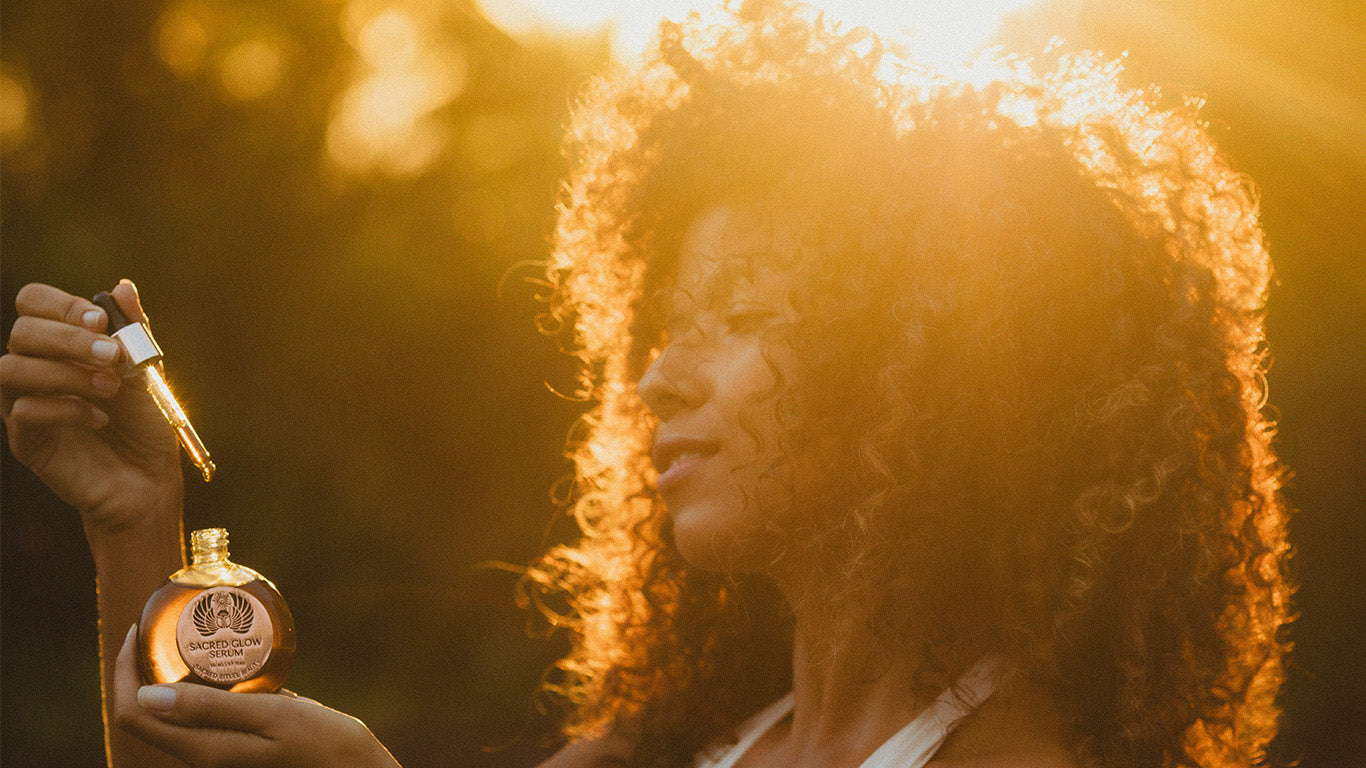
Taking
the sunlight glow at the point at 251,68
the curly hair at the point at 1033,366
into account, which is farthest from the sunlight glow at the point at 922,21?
the sunlight glow at the point at 251,68

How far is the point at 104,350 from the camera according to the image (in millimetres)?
1557

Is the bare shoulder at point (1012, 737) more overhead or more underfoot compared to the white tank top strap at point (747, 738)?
more underfoot

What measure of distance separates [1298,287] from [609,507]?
2.80 m

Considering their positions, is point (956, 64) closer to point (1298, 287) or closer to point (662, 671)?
point (662, 671)

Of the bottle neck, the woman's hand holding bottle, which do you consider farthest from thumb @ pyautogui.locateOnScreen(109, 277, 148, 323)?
the woman's hand holding bottle

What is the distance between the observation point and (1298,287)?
12.4 ft

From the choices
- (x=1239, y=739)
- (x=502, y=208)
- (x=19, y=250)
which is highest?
(x=19, y=250)

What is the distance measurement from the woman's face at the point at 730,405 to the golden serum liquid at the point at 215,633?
22.9 inches

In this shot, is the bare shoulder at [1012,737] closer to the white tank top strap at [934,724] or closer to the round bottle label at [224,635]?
the white tank top strap at [934,724]

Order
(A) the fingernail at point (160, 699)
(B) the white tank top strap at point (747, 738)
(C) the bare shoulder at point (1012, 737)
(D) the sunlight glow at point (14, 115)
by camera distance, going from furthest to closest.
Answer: (D) the sunlight glow at point (14, 115), (B) the white tank top strap at point (747, 738), (C) the bare shoulder at point (1012, 737), (A) the fingernail at point (160, 699)

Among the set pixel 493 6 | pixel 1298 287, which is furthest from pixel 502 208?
pixel 1298 287

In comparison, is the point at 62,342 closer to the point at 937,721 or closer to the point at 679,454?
the point at 679,454

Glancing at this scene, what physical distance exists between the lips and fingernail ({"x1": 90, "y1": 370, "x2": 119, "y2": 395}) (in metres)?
0.80

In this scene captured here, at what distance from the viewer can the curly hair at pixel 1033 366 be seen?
152cm
